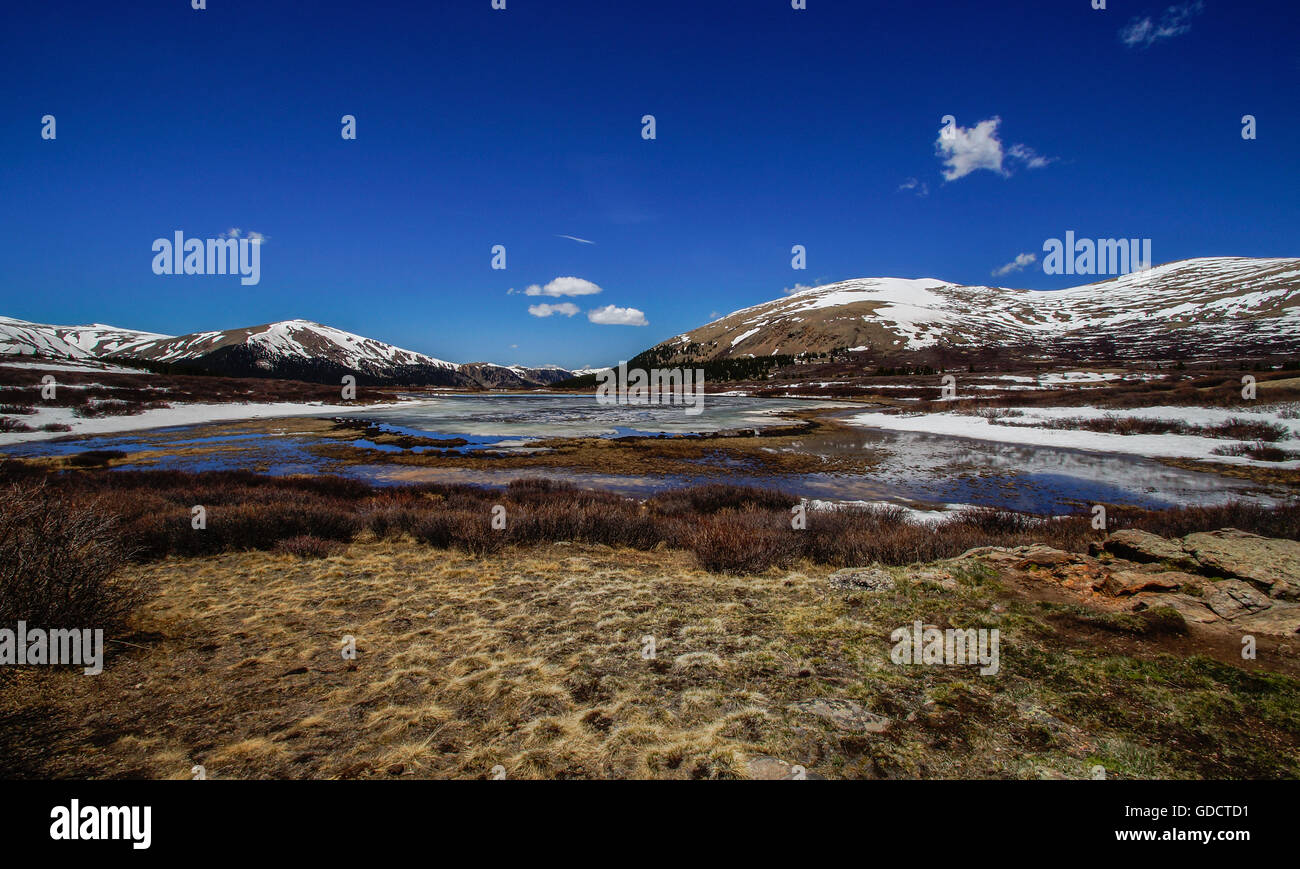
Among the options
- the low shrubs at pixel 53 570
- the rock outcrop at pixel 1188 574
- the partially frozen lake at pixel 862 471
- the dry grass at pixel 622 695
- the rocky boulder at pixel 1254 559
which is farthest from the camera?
the partially frozen lake at pixel 862 471

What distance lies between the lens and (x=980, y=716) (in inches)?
173

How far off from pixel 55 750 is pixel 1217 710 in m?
9.85

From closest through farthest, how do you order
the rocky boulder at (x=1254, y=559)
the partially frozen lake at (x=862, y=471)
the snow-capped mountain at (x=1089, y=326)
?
the rocky boulder at (x=1254, y=559)
the partially frozen lake at (x=862, y=471)
the snow-capped mountain at (x=1089, y=326)

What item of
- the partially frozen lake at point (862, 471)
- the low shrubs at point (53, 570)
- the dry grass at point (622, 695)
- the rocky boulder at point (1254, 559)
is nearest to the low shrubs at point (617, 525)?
the low shrubs at point (53, 570)

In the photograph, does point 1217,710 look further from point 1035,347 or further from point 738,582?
point 1035,347

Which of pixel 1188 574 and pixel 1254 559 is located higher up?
pixel 1254 559

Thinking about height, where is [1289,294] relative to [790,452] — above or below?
above

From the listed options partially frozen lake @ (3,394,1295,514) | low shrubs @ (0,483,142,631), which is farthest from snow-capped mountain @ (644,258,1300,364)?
low shrubs @ (0,483,142,631)

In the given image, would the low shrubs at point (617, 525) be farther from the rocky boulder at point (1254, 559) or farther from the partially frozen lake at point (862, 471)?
the partially frozen lake at point (862, 471)

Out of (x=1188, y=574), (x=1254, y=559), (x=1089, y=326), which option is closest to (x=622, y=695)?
(x=1188, y=574)

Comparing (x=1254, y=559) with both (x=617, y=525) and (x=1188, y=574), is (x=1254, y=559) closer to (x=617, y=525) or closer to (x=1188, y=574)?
(x=1188, y=574)

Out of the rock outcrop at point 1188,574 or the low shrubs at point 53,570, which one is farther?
the rock outcrop at point 1188,574

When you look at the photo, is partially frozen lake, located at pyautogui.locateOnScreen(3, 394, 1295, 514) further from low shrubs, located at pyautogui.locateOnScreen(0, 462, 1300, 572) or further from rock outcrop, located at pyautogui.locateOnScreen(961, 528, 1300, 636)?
rock outcrop, located at pyautogui.locateOnScreen(961, 528, 1300, 636)
